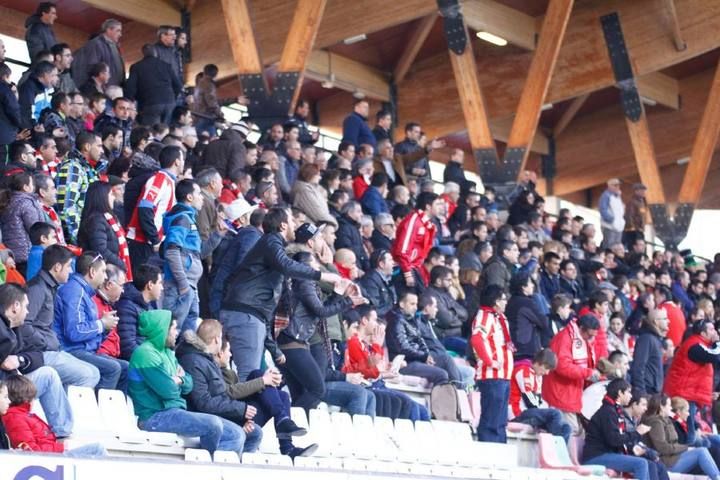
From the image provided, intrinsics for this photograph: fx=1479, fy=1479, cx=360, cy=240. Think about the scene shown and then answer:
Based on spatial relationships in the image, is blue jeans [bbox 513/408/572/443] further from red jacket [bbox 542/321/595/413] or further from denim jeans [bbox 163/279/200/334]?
denim jeans [bbox 163/279/200/334]

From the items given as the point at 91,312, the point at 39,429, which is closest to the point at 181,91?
the point at 91,312

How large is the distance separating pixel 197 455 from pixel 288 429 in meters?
0.78

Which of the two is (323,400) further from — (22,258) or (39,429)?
(39,429)

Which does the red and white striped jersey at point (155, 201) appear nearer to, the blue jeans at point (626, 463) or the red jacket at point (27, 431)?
the red jacket at point (27, 431)

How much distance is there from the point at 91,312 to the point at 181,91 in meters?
5.79

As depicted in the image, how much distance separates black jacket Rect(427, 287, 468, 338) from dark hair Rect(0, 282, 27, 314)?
18.4 feet

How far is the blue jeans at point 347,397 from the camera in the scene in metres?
9.68

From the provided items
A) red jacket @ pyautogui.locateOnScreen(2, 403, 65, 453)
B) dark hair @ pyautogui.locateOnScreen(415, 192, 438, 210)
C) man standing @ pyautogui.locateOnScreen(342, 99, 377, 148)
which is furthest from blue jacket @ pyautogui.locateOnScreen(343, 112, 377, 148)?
red jacket @ pyautogui.locateOnScreen(2, 403, 65, 453)

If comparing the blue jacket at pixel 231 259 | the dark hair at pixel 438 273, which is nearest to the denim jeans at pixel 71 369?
the blue jacket at pixel 231 259

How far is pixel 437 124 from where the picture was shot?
2020 centimetres

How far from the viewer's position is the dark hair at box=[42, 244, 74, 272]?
774 cm

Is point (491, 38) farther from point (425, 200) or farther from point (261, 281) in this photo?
point (261, 281)

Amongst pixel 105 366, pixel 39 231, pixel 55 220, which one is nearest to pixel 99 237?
pixel 55 220

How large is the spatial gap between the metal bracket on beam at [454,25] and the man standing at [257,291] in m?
8.41
